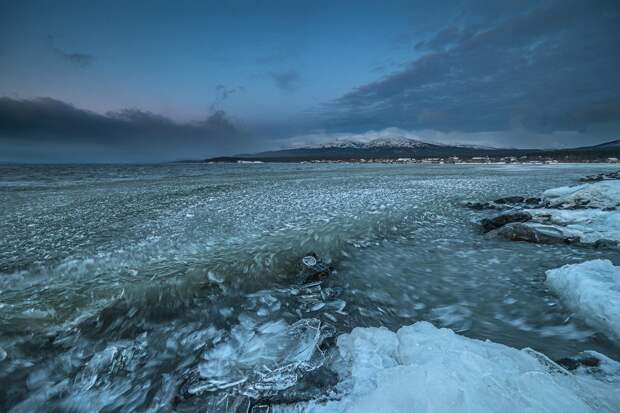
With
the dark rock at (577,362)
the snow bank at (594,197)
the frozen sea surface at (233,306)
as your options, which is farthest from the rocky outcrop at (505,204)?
the dark rock at (577,362)

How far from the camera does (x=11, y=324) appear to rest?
10.8 feet

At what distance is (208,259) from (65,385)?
3.06 m

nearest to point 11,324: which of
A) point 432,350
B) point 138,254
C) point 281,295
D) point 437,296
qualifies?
point 138,254

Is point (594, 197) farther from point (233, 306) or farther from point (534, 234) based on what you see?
point (233, 306)

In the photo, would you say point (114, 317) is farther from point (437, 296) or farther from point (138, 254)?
point (437, 296)

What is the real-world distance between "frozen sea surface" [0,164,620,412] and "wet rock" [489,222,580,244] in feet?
1.11

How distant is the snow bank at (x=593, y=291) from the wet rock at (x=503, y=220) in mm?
3224

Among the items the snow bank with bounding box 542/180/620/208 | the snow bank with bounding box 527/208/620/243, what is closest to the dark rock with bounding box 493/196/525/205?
the snow bank with bounding box 542/180/620/208

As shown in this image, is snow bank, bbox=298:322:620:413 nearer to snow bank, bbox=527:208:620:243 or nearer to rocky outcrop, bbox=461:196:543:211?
snow bank, bbox=527:208:620:243

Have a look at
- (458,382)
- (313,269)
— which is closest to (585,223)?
(313,269)

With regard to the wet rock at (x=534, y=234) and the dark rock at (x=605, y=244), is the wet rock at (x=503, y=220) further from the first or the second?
the dark rock at (x=605, y=244)

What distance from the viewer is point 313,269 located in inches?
194

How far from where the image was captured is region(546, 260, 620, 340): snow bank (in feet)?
10.1

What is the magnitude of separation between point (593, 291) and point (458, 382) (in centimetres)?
285
